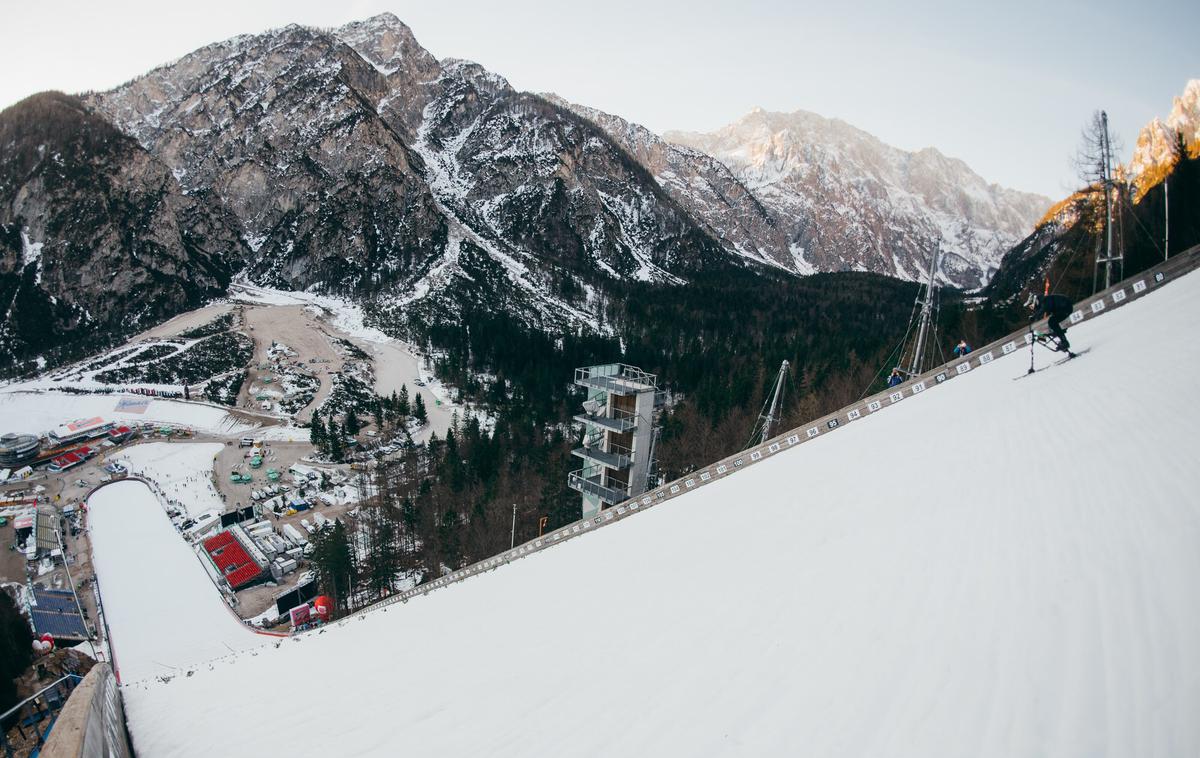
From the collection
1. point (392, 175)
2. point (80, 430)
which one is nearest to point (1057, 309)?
point (80, 430)

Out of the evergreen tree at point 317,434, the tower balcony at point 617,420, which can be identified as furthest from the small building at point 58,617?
the tower balcony at point 617,420

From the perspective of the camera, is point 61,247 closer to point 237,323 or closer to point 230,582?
point 237,323

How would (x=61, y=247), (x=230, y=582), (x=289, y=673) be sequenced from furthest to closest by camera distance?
(x=61, y=247)
(x=230, y=582)
(x=289, y=673)

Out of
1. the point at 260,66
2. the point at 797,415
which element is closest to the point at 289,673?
the point at 797,415

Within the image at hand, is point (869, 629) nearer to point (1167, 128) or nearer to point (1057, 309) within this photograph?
point (1057, 309)

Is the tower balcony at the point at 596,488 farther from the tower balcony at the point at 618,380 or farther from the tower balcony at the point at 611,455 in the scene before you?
the tower balcony at the point at 618,380

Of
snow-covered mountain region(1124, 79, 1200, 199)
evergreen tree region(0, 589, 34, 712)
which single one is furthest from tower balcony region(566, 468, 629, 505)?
snow-covered mountain region(1124, 79, 1200, 199)
